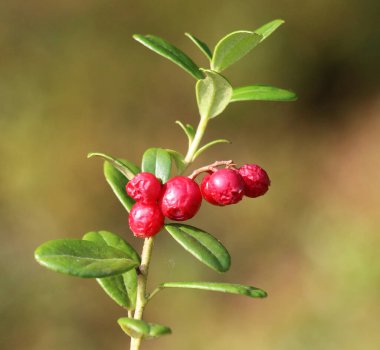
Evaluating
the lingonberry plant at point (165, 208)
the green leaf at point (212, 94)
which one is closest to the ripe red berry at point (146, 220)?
the lingonberry plant at point (165, 208)

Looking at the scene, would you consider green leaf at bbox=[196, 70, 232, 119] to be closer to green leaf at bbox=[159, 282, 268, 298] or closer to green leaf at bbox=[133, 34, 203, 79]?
green leaf at bbox=[133, 34, 203, 79]

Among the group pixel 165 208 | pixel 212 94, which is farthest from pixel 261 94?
pixel 165 208

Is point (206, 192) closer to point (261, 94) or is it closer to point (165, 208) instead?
point (165, 208)

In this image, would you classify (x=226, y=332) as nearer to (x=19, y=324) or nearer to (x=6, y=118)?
(x=19, y=324)

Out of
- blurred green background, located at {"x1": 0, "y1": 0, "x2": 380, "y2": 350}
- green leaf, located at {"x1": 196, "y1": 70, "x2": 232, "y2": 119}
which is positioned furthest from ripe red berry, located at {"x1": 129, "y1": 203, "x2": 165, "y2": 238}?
blurred green background, located at {"x1": 0, "y1": 0, "x2": 380, "y2": 350}

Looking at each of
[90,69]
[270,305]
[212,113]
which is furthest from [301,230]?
[212,113]

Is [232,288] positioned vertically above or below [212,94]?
below
